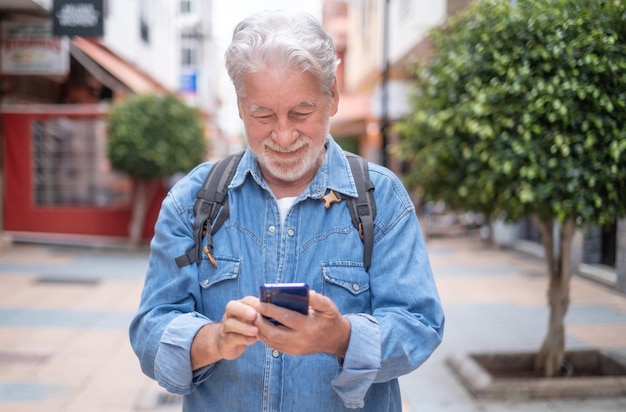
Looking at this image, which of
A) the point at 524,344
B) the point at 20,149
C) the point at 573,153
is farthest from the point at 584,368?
the point at 20,149

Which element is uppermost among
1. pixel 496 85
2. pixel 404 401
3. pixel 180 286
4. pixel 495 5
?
pixel 495 5

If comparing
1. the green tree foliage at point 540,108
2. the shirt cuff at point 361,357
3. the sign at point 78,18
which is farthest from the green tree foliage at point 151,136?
the shirt cuff at point 361,357

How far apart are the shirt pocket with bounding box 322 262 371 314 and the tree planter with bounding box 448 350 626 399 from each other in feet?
11.2

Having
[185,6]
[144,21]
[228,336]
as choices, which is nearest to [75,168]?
[144,21]

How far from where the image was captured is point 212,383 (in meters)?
1.72

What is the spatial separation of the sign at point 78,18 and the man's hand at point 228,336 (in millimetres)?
6975

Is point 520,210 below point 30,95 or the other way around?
below

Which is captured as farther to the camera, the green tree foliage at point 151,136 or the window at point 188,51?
the window at point 188,51

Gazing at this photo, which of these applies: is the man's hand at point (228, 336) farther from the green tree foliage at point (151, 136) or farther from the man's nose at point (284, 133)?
the green tree foliage at point (151, 136)

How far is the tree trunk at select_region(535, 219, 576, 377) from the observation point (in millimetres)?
5020

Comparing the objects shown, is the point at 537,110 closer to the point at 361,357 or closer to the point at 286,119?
the point at 286,119

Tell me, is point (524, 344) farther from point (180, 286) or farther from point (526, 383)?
point (180, 286)

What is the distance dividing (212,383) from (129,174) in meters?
10.9

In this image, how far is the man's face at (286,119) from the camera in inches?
63.7
